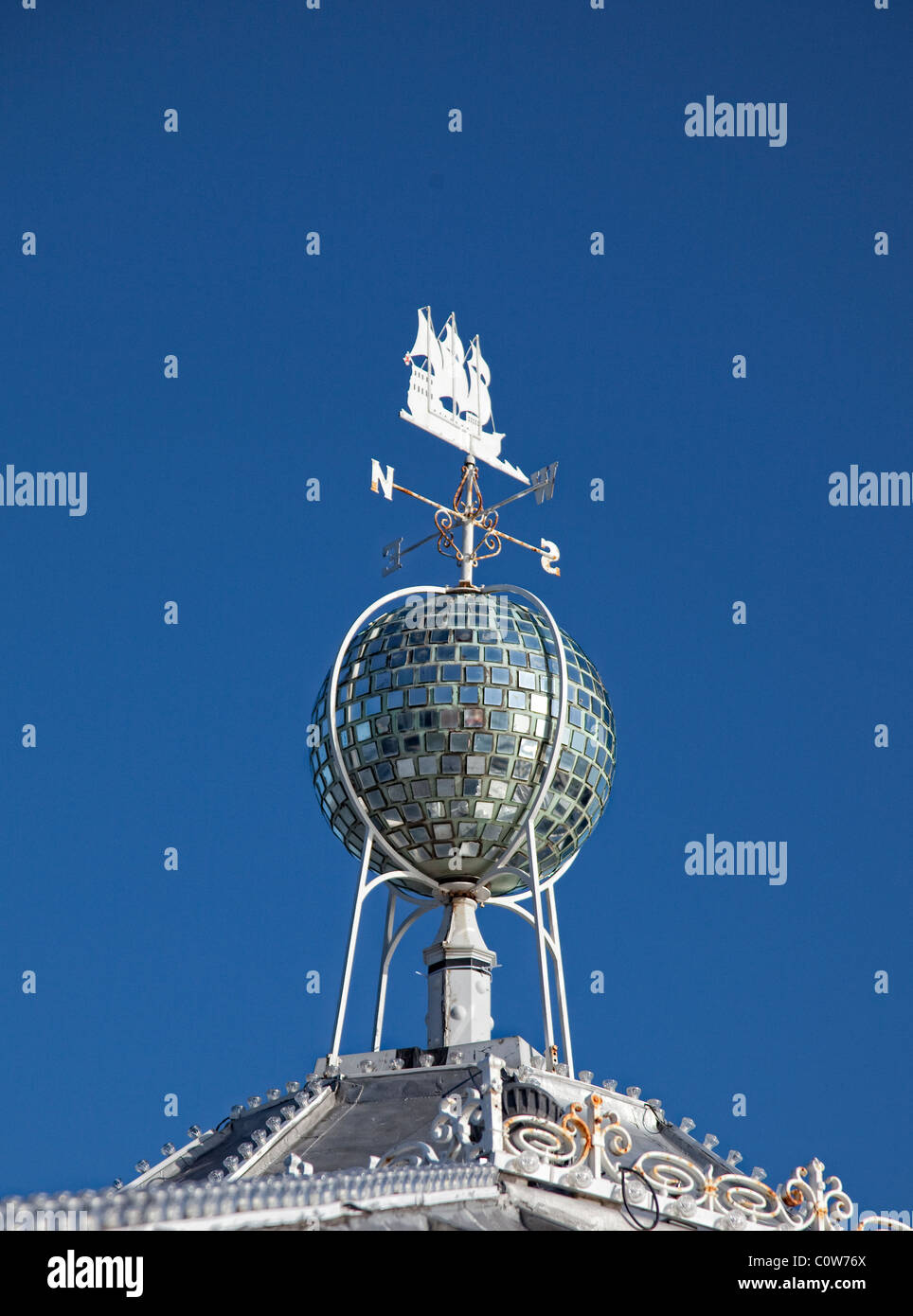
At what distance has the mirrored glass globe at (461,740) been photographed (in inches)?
1225

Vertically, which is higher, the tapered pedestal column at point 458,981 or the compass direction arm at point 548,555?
the compass direction arm at point 548,555

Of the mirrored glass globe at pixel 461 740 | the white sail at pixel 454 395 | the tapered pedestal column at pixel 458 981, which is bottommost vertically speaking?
the tapered pedestal column at pixel 458 981

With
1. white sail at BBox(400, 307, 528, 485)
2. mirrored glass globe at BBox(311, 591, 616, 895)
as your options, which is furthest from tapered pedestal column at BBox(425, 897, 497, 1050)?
white sail at BBox(400, 307, 528, 485)

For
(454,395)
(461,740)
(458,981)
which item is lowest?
(458,981)

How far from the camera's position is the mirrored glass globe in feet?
102

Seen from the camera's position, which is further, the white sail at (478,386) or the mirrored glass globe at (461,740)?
the white sail at (478,386)

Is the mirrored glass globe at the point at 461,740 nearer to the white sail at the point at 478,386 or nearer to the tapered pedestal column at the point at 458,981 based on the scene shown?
the tapered pedestal column at the point at 458,981

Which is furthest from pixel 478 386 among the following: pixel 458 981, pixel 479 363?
pixel 458 981

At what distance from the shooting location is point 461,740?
102ft

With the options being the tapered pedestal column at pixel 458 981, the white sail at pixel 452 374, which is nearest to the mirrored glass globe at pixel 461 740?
the tapered pedestal column at pixel 458 981

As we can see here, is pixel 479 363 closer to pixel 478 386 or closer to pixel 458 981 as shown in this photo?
pixel 478 386
